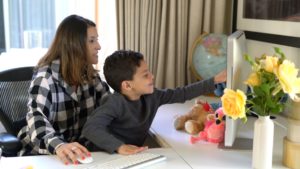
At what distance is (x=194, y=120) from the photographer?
1.74 meters

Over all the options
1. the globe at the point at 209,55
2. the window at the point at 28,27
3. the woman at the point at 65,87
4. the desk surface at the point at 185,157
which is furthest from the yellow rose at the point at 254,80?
the window at the point at 28,27

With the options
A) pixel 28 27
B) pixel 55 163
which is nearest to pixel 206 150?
pixel 55 163

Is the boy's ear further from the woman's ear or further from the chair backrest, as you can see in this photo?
the chair backrest

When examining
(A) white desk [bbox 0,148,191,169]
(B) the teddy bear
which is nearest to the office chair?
(A) white desk [bbox 0,148,191,169]

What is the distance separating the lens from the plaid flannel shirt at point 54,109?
1.57 meters

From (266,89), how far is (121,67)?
622 mm

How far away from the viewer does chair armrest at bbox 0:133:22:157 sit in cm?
169

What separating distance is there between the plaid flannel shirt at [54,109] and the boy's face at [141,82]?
0.31m

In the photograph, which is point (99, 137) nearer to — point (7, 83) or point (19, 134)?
point (19, 134)

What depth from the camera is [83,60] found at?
69.4 inches

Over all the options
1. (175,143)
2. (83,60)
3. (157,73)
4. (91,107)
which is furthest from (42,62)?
(157,73)

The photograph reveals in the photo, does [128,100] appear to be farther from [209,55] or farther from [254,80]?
[209,55]

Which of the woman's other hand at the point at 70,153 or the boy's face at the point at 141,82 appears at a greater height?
the boy's face at the point at 141,82

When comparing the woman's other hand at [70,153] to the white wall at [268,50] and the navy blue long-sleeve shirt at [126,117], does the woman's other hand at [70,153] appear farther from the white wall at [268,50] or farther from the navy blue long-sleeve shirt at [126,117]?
the white wall at [268,50]
